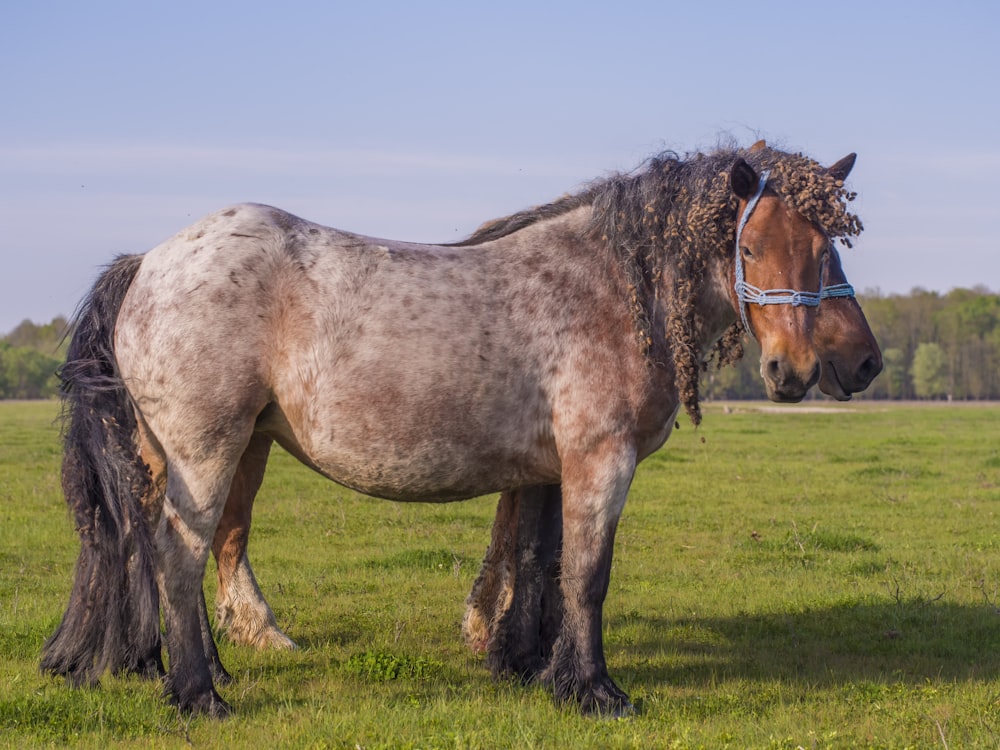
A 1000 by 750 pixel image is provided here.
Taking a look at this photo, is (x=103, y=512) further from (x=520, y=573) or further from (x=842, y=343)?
(x=842, y=343)

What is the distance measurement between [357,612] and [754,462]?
1318 centimetres

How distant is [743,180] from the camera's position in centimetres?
546

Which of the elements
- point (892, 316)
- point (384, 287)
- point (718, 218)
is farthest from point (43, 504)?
point (892, 316)

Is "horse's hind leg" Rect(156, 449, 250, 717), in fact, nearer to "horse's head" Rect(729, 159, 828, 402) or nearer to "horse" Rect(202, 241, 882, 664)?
"horse" Rect(202, 241, 882, 664)

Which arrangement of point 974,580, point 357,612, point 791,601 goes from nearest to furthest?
1. point 357,612
2. point 791,601
3. point 974,580

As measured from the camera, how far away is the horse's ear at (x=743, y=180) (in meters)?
5.39

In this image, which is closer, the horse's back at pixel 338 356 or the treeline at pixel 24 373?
the horse's back at pixel 338 356

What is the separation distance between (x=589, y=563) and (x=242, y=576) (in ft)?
8.30

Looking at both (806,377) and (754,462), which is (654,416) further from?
(754,462)

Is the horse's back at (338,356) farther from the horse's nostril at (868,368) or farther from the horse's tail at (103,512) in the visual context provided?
the horse's nostril at (868,368)

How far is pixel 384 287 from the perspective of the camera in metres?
5.45

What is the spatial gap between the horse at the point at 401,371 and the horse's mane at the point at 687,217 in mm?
16

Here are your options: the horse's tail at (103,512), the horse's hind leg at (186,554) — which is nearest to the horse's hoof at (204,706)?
the horse's hind leg at (186,554)

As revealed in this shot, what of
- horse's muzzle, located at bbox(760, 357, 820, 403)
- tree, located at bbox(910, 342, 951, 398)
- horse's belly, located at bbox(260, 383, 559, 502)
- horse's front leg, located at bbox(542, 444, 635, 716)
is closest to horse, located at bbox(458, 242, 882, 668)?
horse's muzzle, located at bbox(760, 357, 820, 403)
